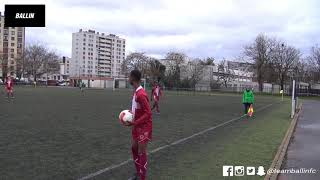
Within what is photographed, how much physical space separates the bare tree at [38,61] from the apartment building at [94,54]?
39.7 m

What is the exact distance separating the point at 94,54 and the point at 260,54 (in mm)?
92048

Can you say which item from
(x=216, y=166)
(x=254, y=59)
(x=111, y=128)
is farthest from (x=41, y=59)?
(x=216, y=166)

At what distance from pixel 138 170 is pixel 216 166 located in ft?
7.97

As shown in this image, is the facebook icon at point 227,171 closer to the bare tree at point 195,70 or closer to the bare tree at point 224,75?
the bare tree at point 195,70

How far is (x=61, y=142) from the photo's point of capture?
12.5m

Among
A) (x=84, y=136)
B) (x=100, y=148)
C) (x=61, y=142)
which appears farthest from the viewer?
(x=84, y=136)

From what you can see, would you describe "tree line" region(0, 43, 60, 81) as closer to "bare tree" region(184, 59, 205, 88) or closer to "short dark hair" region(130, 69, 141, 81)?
"bare tree" region(184, 59, 205, 88)

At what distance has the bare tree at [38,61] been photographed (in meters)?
122

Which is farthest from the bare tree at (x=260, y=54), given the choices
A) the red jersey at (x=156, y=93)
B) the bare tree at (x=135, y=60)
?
the red jersey at (x=156, y=93)

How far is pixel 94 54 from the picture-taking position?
595 ft

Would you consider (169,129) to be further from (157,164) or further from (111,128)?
(157,164)

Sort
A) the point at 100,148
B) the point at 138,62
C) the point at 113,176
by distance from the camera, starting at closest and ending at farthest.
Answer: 1. the point at 113,176
2. the point at 100,148
3. the point at 138,62

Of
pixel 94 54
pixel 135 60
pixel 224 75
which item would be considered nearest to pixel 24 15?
pixel 135 60

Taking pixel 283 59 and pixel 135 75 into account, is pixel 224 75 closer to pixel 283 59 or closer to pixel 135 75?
pixel 283 59
